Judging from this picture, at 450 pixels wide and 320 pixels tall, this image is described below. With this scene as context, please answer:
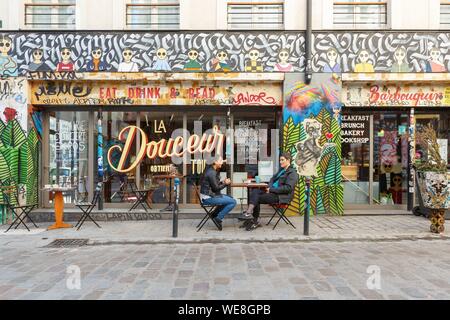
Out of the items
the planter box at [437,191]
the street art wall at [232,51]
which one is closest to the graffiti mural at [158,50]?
the street art wall at [232,51]

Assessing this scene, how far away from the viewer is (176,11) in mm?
9969

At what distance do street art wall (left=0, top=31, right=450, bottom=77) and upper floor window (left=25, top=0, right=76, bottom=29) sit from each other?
0.56m

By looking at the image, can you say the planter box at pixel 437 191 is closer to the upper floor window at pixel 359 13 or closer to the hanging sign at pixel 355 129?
the hanging sign at pixel 355 129

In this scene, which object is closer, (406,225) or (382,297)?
(382,297)

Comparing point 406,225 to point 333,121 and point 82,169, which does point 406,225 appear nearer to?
point 333,121

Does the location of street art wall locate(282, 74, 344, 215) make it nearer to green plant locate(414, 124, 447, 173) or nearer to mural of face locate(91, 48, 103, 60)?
green plant locate(414, 124, 447, 173)

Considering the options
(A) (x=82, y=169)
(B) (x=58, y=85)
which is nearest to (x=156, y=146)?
(A) (x=82, y=169)

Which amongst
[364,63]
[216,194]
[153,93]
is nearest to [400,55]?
[364,63]

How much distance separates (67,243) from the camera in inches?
276

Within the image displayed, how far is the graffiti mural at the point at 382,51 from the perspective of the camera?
956 cm

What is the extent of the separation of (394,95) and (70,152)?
8926 millimetres

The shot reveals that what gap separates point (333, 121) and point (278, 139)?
4.98 ft

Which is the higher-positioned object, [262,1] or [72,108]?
[262,1]

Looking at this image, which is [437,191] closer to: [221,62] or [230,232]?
[230,232]
